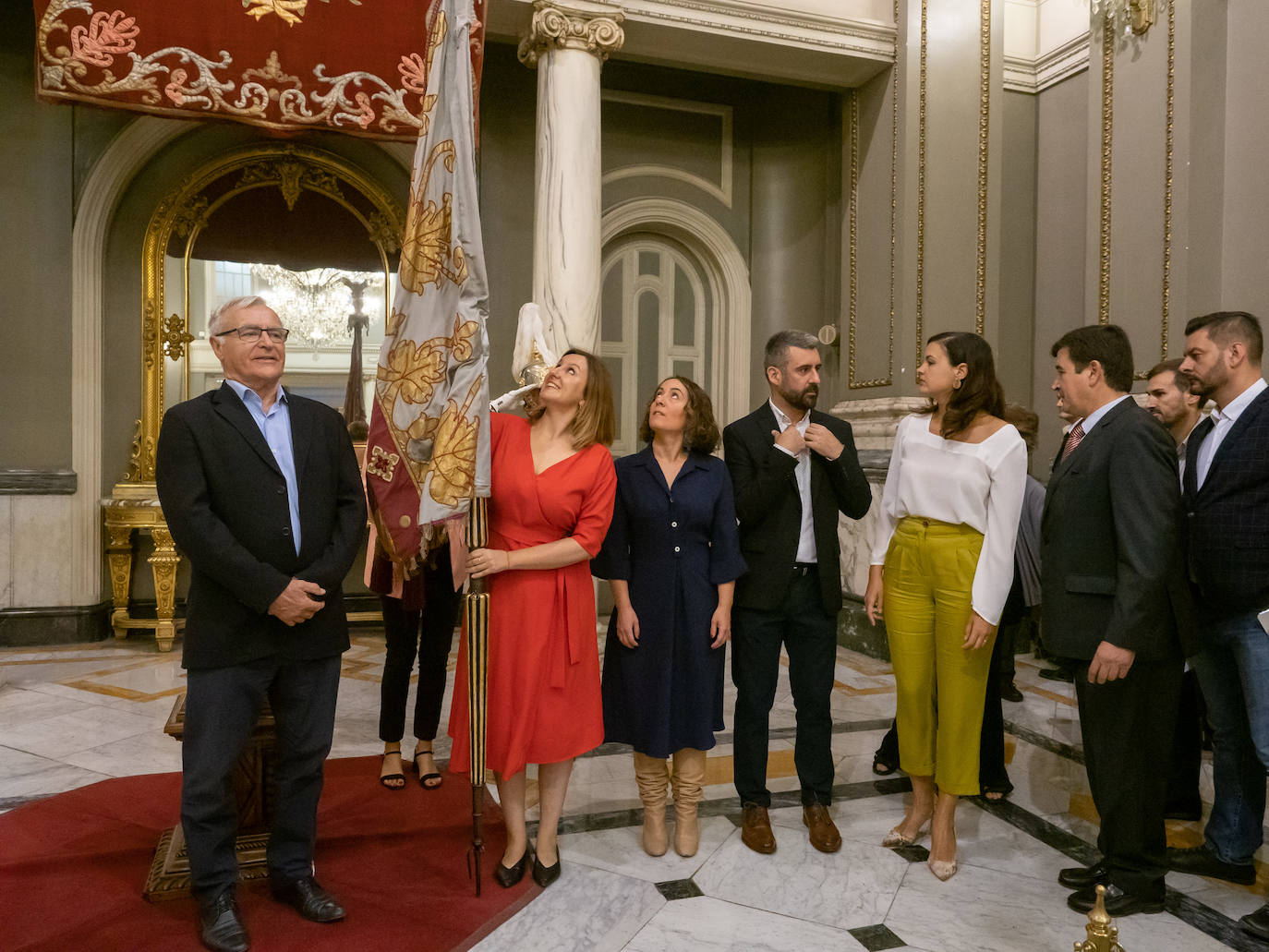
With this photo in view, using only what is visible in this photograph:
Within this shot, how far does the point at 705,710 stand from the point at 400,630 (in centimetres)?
123

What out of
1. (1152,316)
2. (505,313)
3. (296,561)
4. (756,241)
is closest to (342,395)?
(505,313)

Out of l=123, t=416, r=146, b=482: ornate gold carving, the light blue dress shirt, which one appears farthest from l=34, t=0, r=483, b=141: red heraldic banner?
the light blue dress shirt

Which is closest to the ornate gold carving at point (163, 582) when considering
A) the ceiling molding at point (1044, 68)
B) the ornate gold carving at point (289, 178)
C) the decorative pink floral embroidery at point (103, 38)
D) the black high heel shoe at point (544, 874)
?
the ornate gold carving at point (289, 178)

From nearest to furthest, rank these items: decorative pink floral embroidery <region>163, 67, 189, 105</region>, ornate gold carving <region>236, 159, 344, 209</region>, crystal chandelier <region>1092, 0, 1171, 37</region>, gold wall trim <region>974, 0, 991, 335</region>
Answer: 1. decorative pink floral embroidery <region>163, 67, 189, 105</region>
2. crystal chandelier <region>1092, 0, 1171, 37</region>
3. gold wall trim <region>974, 0, 991, 335</region>
4. ornate gold carving <region>236, 159, 344, 209</region>

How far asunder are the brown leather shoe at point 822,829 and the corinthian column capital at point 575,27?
4.58m

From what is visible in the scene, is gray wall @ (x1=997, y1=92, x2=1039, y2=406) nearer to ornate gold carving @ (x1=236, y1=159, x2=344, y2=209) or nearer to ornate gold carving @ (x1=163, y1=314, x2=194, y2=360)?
ornate gold carving @ (x1=236, y1=159, x2=344, y2=209)

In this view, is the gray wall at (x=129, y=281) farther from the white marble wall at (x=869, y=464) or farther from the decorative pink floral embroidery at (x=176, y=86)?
the white marble wall at (x=869, y=464)

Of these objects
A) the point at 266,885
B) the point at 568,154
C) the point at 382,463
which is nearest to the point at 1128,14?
the point at 568,154

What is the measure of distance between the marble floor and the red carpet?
14cm

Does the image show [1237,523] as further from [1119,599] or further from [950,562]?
[950,562]

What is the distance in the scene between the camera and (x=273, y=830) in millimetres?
2500

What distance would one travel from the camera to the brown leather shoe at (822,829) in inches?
117

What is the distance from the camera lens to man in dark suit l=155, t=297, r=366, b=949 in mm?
2270

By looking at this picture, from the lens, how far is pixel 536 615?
258 cm
